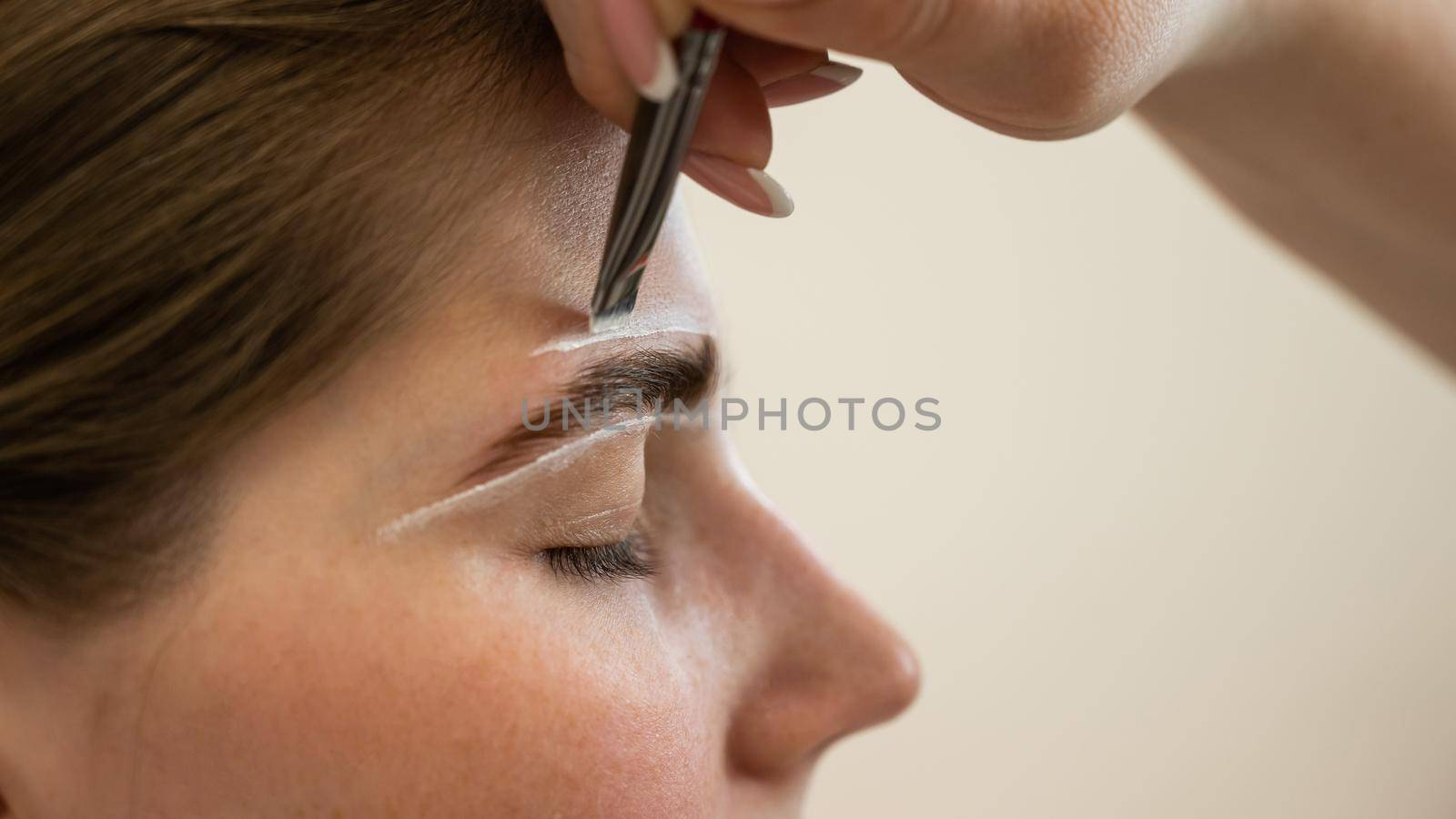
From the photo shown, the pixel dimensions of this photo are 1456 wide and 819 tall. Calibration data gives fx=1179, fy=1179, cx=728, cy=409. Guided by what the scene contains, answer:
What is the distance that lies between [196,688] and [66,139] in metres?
0.26

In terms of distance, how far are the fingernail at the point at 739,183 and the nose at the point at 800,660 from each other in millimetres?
207

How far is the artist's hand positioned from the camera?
17.6 inches

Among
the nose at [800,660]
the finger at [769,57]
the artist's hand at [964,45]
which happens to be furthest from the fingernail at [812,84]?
the nose at [800,660]

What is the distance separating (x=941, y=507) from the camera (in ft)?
5.63

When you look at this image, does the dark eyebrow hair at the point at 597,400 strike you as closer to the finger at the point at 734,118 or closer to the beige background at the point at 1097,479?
the finger at the point at 734,118

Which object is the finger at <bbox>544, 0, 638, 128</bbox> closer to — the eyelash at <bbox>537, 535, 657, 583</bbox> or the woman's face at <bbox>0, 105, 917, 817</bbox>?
the woman's face at <bbox>0, 105, 917, 817</bbox>

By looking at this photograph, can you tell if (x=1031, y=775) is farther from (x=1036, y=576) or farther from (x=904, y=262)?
(x=904, y=262)

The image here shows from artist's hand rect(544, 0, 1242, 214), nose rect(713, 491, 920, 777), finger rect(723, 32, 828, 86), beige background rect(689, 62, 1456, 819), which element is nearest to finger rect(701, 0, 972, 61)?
artist's hand rect(544, 0, 1242, 214)

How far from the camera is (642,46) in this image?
0.46 metres

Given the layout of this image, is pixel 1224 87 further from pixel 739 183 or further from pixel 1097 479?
pixel 1097 479

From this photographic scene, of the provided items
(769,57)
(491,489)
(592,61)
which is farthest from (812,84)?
(491,489)

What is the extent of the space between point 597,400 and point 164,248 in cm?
22

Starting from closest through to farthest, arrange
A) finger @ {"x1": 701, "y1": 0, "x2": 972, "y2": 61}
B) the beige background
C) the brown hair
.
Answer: finger @ {"x1": 701, "y1": 0, "x2": 972, "y2": 61}
the brown hair
the beige background

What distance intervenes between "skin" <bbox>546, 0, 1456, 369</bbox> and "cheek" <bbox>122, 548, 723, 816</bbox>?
0.26m
